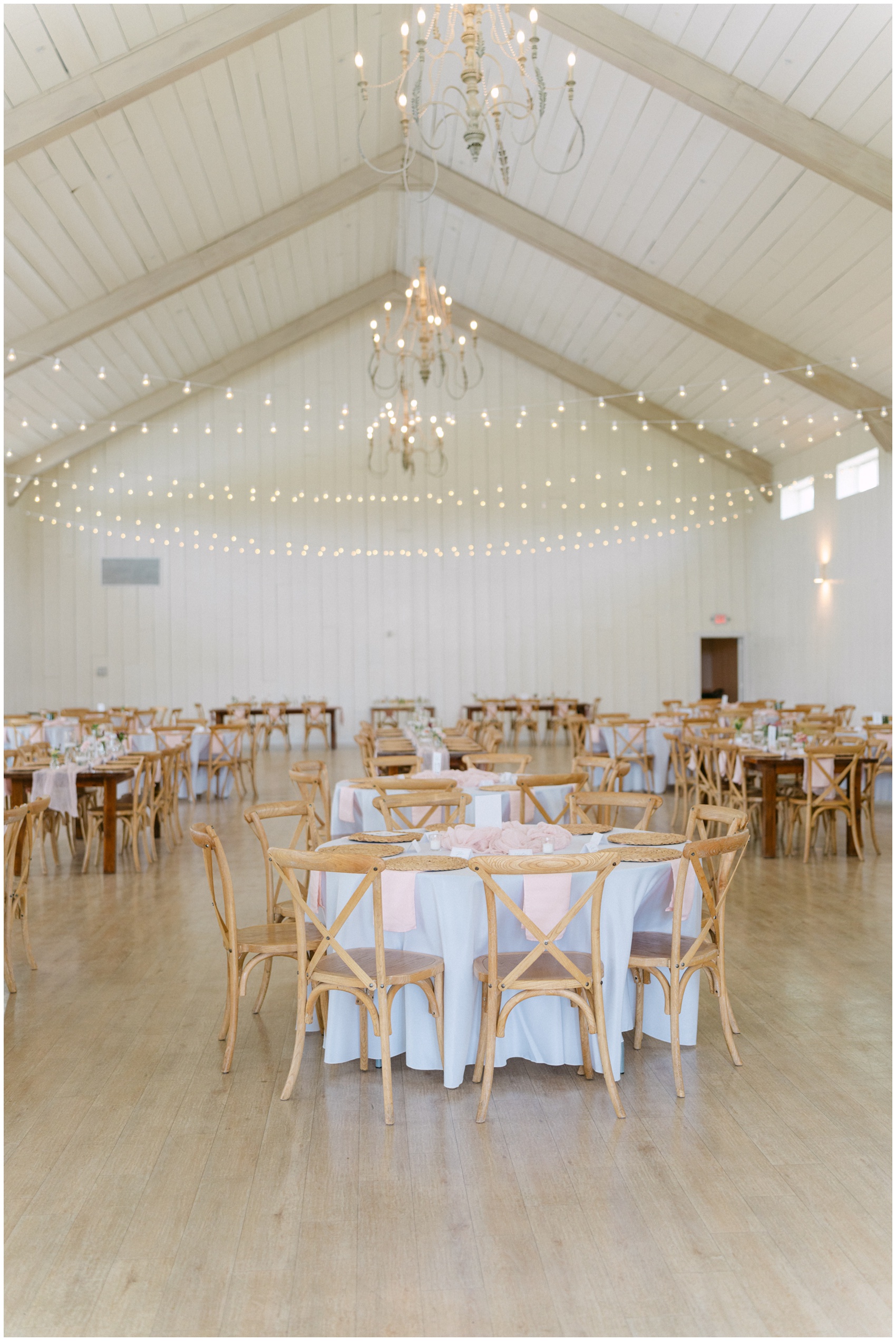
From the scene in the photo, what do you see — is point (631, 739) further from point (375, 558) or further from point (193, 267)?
point (375, 558)

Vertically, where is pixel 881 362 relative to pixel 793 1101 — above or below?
above

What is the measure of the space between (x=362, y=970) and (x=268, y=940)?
0.62m

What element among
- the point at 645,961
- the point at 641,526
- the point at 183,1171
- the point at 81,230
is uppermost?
the point at 81,230

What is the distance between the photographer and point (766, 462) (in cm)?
1720

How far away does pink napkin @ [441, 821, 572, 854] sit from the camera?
3.93 metres

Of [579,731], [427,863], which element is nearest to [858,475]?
[579,731]

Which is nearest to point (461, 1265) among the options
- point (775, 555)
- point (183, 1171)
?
point (183, 1171)

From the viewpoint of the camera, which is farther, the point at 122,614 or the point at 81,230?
the point at 122,614

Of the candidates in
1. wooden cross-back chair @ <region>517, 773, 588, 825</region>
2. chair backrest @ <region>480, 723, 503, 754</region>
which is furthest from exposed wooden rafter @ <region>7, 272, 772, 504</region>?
wooden cross-back chair @ <region>517, 773, 588, 825</region>

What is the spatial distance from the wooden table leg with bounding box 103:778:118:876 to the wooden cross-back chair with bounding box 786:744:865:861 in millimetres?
4680

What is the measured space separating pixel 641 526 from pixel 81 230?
10.5 metres

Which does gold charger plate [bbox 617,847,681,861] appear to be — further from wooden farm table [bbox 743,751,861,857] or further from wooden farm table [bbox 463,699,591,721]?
wooden farm table [bbox 463,699,591,721]

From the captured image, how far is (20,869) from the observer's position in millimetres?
4797

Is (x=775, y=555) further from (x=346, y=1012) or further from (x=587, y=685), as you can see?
(x=346, y=1012)
